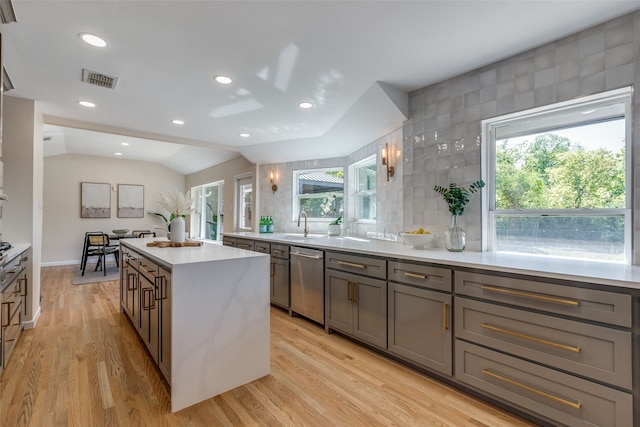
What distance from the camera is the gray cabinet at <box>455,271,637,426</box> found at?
1.39 metres

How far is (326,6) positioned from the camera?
1.67 meters

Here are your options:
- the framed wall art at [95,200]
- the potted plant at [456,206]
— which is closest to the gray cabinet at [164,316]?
the potted plant at [456,206]

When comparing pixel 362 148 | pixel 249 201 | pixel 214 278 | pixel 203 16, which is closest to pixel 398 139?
pixel 362 148

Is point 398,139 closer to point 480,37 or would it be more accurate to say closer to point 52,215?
point 480,37

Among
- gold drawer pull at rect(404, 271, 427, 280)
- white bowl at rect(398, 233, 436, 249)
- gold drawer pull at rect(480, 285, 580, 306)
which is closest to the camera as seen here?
gold drawer pull at rect(480, 285, 580, 306)

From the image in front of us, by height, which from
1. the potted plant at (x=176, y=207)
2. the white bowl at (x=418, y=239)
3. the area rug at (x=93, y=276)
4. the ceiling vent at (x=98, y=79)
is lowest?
the area rug at (x=93, y=276)

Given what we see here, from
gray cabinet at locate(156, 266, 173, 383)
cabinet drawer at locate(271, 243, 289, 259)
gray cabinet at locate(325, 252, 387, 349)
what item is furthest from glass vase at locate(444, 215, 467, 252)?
gray cabinet at locate(156, 266, 173, 383)

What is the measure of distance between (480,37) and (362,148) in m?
2.03

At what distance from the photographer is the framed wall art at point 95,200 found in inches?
275

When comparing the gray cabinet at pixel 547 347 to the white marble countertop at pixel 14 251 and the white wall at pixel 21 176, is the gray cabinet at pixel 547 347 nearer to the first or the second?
the white marble countertop at pixel 14 251

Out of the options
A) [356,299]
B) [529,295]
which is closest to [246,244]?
[356,299]

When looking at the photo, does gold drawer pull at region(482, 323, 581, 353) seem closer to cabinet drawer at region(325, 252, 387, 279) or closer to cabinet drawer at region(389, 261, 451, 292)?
cabinet drawer at region(389, 261, 451, 292)

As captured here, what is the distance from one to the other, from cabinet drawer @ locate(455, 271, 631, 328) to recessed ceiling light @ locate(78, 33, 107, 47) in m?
2.82

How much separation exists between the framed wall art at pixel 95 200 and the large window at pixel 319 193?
17.4ft
